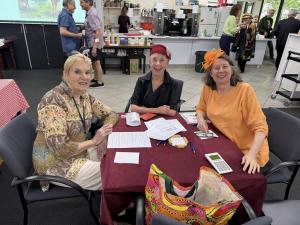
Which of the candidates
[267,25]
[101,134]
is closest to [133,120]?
[101,134]

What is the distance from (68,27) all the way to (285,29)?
Result: 4.94 m

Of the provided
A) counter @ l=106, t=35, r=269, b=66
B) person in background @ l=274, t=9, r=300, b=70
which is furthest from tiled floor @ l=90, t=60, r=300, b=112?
person in background @ l=274, t=9, r=300, b=70

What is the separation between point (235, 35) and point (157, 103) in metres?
4.29

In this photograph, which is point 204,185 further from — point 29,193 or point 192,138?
point 29,193

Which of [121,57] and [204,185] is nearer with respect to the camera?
[204,185]

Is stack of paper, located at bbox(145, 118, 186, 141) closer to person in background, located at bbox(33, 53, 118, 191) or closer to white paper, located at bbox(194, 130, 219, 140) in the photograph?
white paper, located at bbox(194, 130, 219, 140)

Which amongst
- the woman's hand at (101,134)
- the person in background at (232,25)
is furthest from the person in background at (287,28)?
the woman's hand at (101,134)

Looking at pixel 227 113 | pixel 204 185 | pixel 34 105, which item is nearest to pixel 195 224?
pixel 204 185

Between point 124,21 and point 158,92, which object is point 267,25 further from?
point 158,92

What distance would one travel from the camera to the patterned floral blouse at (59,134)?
140 cm

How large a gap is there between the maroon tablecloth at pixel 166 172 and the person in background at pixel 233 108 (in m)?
0.24

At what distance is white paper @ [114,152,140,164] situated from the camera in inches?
52.1

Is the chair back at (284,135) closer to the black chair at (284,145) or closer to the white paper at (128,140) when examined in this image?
the black chair at (284,145)

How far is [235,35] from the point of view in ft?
18.3
